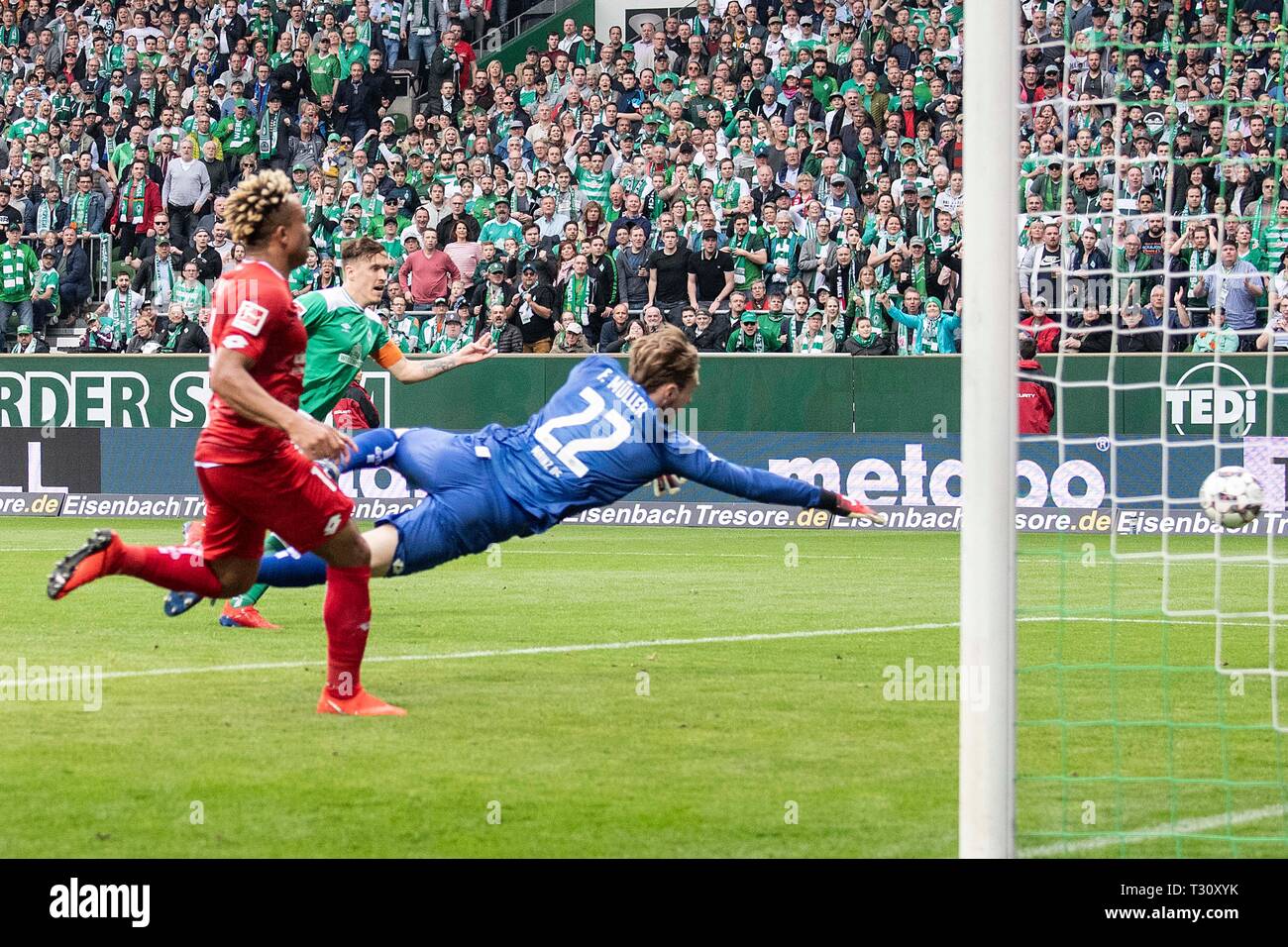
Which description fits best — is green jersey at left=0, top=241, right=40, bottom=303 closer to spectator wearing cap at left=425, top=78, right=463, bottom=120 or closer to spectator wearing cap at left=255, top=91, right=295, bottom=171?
spectator wearing cap at left=255, top=91, right=295, bottom=171

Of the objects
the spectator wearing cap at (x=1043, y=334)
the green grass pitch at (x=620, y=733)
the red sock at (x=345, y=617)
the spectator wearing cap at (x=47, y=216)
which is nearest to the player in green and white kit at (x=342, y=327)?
the green grass pitch at (x=620, y=733)

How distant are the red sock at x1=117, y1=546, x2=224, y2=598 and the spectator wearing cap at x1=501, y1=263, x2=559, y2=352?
14295 mm

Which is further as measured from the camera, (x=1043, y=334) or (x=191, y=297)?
(x=191, y=297)

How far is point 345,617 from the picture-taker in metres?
7.53

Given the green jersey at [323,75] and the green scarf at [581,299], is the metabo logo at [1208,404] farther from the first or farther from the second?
the green jersey at [323,75]

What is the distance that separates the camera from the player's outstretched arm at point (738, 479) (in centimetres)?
780

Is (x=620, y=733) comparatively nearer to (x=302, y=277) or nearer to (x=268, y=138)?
(x=302, y=277)

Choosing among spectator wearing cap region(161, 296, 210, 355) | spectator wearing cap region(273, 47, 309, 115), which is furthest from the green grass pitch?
spectator wearing cap region(273, 47, 309, 115)

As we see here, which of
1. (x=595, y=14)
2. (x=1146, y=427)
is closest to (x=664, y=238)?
(x=1146, y=427)

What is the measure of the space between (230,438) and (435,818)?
203 centimetres

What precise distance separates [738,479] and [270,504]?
210cm

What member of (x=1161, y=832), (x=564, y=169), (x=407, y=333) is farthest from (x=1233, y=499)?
(x=564, y=169)

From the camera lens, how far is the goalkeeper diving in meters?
7.87
